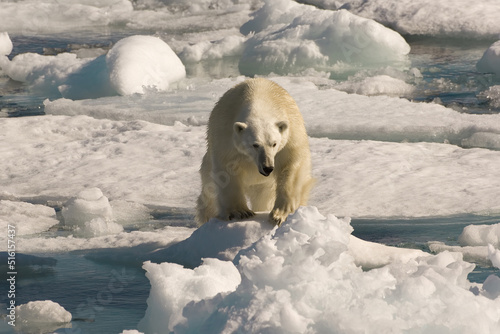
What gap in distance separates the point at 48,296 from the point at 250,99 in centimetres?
139

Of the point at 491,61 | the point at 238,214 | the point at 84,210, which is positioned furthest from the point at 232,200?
the point at 491,61

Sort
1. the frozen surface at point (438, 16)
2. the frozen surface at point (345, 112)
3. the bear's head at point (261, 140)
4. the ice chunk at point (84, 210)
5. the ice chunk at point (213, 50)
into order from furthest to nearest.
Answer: the frozen surface at point (438, 16) → the ice chunk at point (213, 50) → the frozen surface at point (345, 112) → the ice chunk at point (84, 210) → the bear's head at point (261, 140)

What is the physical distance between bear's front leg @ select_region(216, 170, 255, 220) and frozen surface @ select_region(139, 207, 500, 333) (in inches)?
42.2

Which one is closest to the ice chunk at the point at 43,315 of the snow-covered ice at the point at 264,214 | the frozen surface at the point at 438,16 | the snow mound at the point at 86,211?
the snow-covered ice at the point at 264,214

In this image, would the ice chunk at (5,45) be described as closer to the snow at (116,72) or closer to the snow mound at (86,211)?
the snow at (116,72)

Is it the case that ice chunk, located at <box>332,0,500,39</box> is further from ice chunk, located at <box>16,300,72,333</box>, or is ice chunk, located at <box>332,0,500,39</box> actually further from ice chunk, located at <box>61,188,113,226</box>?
ice chunk, located at <box>16,300,72,333</box>

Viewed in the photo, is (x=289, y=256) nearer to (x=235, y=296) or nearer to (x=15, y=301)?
(x=235, y=296)

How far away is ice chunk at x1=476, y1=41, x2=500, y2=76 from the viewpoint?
10.2 metres

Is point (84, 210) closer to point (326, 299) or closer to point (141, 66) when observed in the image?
point (326, 299)

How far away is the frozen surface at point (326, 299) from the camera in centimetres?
235

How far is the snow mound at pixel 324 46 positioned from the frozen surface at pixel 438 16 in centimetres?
157

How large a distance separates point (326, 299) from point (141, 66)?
7590mm

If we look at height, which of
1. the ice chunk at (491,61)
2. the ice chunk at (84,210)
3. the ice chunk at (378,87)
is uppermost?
the ice chunk at (84,210)

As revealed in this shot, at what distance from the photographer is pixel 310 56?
36.4ft
